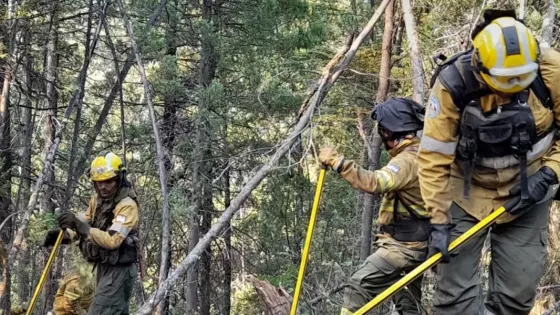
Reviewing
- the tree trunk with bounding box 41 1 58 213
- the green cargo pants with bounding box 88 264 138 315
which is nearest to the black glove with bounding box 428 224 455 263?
the green cargo pants with bounding box 88 264 138 315

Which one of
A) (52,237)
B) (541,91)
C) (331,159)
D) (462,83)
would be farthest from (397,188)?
(52,237)

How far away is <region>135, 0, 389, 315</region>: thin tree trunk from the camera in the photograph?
546cm

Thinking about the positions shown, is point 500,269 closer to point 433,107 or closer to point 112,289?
point 433,107

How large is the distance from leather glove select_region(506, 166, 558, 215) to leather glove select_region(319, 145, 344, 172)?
124cm

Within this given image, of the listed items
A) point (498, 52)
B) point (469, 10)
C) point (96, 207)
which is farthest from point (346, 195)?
point (498, 52)

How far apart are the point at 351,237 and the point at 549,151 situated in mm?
10628

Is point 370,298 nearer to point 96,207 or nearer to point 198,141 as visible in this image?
point 96,207

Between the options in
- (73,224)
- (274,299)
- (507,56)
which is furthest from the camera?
(274,299)

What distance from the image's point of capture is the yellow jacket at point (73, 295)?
6191mm

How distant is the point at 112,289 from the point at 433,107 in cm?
401

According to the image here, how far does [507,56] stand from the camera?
3.17 meters

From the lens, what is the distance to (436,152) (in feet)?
12.0

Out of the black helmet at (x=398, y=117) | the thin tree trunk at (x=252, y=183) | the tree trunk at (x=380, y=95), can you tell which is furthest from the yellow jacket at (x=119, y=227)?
the tree trunk at (x=380, y=95)

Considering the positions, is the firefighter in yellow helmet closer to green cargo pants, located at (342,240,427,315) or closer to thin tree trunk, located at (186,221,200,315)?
green cargo pants, located at (342,240,427,315)
